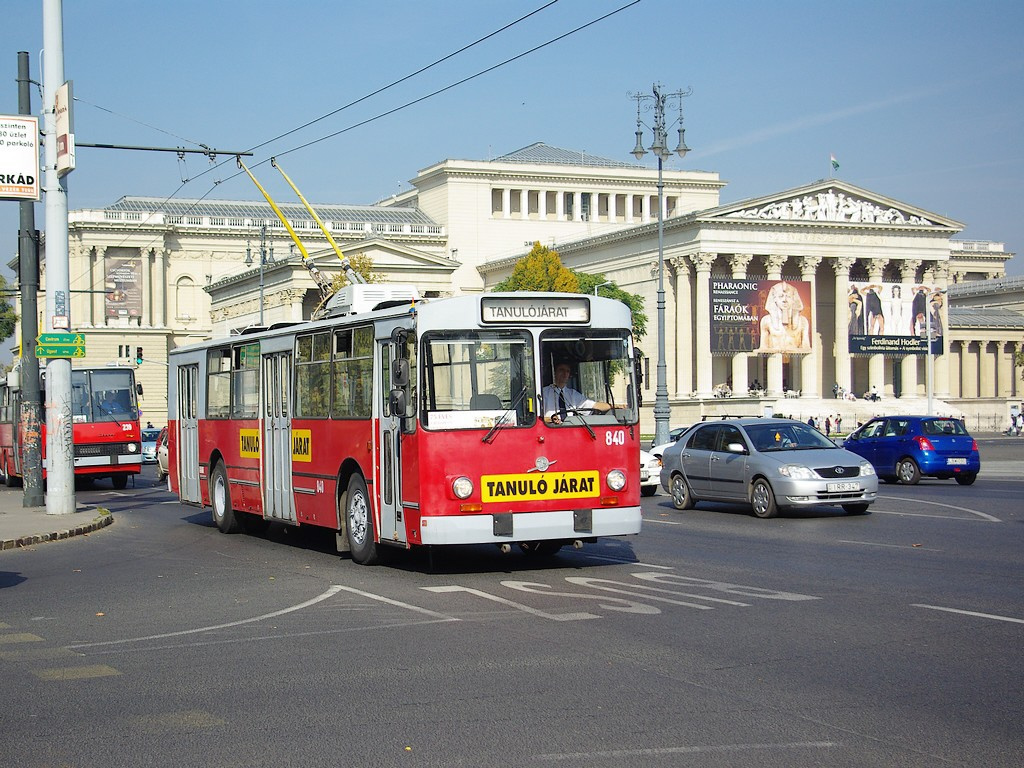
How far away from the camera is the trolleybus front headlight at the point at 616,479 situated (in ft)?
45.6

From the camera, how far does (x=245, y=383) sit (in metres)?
18.9

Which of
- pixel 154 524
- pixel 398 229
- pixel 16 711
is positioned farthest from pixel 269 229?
pixel 16 711

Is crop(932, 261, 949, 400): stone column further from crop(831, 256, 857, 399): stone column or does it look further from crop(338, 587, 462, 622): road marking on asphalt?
crop(338, 587, 462, 622): road marking on asphalt

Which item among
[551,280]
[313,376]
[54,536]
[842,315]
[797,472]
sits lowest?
[54,536]

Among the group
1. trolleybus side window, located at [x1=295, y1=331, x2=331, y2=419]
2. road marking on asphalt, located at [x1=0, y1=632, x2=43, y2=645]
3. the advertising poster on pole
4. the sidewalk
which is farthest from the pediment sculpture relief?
road marking on asphalt, located at [x1=0, y1=632, x2=43, y2=645]

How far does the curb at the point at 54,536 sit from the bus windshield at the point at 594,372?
8.94 m

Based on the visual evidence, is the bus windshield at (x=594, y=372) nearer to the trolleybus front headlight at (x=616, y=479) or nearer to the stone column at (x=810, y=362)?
the trolleybus front headlight at (x=616, y=479)

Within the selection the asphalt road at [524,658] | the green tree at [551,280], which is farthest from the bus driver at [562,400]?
the green tree at [551,280]

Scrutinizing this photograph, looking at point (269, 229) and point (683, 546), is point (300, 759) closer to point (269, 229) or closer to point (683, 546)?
point (683, 546)

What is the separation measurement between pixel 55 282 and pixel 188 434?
355cm

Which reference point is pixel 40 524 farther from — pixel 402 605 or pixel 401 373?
pixel 402 605

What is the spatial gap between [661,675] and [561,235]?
110715 millimetres

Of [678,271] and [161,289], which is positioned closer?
[678,271]

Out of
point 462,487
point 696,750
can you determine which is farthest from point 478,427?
point 696,750
